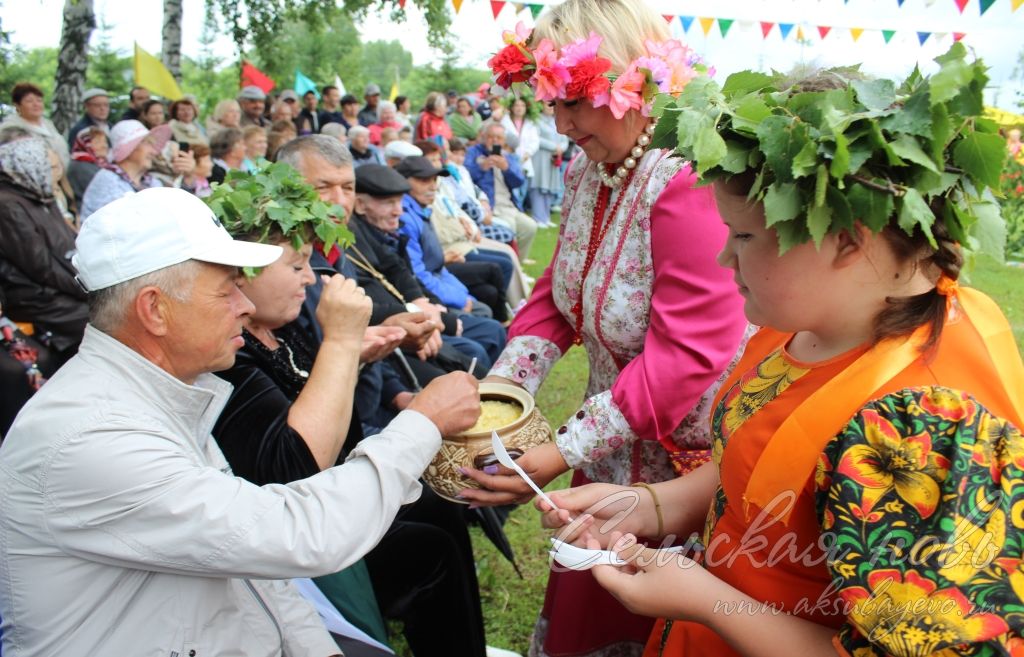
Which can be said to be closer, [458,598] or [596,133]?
[596,133]

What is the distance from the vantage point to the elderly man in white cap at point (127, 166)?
6355 mm

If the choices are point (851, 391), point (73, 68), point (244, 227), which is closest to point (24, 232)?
point (244, 227)

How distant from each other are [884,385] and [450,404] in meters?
1.22

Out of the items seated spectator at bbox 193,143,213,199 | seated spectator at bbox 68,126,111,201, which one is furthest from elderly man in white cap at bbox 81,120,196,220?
seated spectator at bbox 193,143,213,199

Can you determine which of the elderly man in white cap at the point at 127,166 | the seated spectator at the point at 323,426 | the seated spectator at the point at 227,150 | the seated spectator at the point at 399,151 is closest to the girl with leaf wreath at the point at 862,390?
the seated spectator at the point at 323,426

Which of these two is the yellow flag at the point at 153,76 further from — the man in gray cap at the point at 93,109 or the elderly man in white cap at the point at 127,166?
the elderly man in white cap at the point at 127,166

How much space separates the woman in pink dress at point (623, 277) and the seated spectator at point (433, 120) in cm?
1115

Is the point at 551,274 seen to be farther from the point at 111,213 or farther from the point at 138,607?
the point at 138,607

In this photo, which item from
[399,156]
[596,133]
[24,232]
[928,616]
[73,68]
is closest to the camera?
[928,616]

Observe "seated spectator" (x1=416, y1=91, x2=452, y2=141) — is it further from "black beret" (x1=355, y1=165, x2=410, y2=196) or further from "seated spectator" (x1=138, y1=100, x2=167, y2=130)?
"black beret" (x1=355, y1=165, x2=410, y2=196)

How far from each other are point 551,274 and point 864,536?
1.55m

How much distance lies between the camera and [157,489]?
64.7 inches

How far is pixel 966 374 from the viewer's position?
A: 1219mm

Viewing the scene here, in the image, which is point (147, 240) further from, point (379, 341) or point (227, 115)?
point (227, 115)
